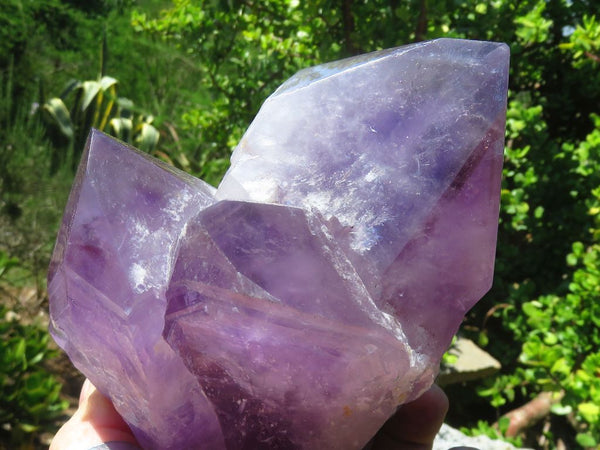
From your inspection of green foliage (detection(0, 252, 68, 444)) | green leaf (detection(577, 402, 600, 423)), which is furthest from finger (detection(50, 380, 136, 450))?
green foliage (detection(0, 252, 68, 444))

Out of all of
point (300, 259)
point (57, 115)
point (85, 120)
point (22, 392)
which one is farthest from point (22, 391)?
point (85, 120)

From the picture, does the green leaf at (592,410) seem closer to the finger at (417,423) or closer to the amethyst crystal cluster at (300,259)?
the finger at (417,423)

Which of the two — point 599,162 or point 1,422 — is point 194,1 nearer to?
point 599,162

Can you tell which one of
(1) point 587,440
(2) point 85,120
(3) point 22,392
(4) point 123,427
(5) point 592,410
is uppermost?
(4) point 123,427

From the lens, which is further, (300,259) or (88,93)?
(88,93)

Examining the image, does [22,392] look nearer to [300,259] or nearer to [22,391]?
[22,391]

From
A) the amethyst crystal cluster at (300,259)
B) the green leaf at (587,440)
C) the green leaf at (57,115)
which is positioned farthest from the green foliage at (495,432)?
the green leaf at (57,115)
